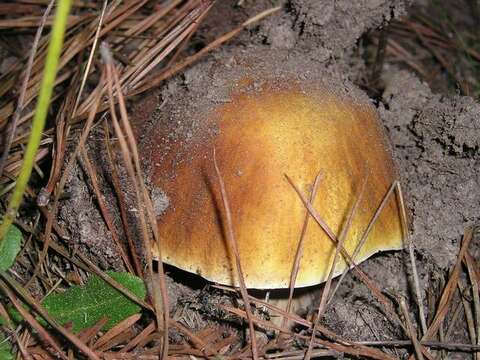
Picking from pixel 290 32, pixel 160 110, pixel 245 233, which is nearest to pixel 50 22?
pixel 160 110

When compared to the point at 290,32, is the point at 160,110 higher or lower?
lower

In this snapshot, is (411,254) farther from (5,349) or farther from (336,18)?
(5,349)

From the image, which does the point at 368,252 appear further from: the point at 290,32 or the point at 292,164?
the point at 290,32

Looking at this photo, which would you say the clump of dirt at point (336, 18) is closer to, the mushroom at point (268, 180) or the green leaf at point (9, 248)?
the mushroom at point (268, 180)

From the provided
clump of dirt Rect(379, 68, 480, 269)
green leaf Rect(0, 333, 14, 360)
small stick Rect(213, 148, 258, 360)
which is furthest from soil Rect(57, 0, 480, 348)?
green leaf Rect(0, 333, 14, 360)

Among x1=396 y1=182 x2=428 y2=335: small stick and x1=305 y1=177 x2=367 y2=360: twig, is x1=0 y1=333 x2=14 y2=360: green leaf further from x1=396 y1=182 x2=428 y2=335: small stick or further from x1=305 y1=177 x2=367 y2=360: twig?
x1=396 y1=182 x2=428 y2=335: small stick

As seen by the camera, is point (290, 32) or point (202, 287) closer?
point (202, 287)
